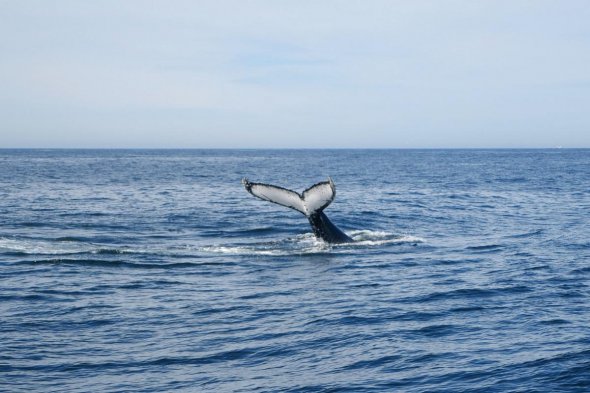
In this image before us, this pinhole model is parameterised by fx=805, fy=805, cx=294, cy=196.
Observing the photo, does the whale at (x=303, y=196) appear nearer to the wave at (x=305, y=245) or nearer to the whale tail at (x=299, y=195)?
the whale tail at (x=299, y=195)

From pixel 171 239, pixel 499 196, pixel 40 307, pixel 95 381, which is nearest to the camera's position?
pixel 95 381

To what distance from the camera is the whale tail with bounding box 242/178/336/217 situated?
50.4 ft

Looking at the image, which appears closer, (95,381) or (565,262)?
(95,381)

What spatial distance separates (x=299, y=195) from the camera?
16.1 meters

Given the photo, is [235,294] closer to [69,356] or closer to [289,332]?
[289,332]

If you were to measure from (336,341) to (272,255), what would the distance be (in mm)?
7069

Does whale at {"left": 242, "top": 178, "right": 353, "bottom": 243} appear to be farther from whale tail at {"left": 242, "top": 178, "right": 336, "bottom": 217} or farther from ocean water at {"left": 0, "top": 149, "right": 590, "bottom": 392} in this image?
ocean water at {"left": 0, "top": 149, "right": 590, "bottom": 392}

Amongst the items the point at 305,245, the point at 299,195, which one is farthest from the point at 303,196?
the point at 305,245

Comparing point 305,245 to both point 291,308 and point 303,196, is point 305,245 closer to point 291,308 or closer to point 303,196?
point 303,196

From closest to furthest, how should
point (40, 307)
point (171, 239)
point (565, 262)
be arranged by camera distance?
point (40, 307) < point (565, 262) < point (171, 239)

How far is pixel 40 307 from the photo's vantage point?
1226cm

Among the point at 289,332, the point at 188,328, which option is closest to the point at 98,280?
the point at 188,328

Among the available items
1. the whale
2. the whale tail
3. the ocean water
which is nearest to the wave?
the ocean water

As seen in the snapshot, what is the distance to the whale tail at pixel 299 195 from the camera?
15370 millimetres
